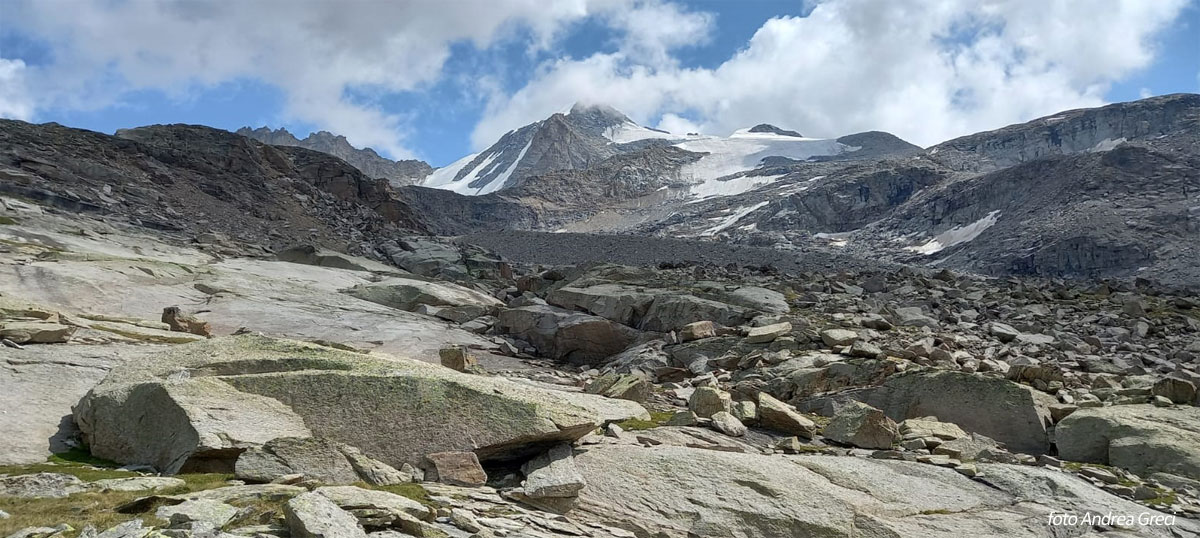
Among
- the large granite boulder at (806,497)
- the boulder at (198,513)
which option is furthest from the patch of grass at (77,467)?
the large granite boulder at (806,497)

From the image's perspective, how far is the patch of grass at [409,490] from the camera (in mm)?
9531

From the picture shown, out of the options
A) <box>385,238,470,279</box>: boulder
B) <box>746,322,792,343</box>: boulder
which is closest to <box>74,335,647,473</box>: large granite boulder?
<box>746,322,792,343</box>: boulder

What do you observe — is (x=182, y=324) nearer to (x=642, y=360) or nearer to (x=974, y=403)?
(x=642, y=360)

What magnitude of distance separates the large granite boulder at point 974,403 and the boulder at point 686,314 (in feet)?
34.5

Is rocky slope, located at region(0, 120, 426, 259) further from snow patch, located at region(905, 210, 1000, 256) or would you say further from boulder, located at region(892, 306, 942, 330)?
snow patch, located at region(905, 210, 1000, 256)

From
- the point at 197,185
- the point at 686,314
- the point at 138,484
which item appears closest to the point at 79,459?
the point at 138,484

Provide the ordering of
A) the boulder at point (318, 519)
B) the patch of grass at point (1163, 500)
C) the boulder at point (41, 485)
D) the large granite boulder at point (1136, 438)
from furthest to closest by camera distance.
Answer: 1. the large granite boulder at point (1136, 438)
2. the patch of grass at point (1163, 500)
3. the boulder at point (41, 485)
4. the boulder at point (318, 519)

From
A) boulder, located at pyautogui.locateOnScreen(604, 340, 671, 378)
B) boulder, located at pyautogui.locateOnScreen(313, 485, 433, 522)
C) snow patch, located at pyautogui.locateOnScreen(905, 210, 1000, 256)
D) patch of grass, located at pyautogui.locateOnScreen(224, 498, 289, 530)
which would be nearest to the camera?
patch of grass, located at pyautogui.locateOnScreen(224, 498, 289, 530)

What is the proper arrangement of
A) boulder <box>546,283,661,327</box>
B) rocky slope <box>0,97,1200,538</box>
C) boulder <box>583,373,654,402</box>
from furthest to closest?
boulder <box>546,283,661,327</box>
boulder <box>583,373,654,402</box>
rocky slope <box>0,97,1200,538</box>

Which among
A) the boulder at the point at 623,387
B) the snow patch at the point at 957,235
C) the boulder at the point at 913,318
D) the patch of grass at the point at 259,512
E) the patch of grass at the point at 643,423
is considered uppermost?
the snow patch at the point at 957,235

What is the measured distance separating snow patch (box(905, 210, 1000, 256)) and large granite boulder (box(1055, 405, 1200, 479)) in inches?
5794

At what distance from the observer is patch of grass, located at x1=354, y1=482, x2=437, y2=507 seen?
953cm

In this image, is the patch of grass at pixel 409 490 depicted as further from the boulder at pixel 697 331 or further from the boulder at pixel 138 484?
the boulder at pixel 697 331

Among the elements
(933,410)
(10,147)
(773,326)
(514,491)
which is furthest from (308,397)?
(10,147)
